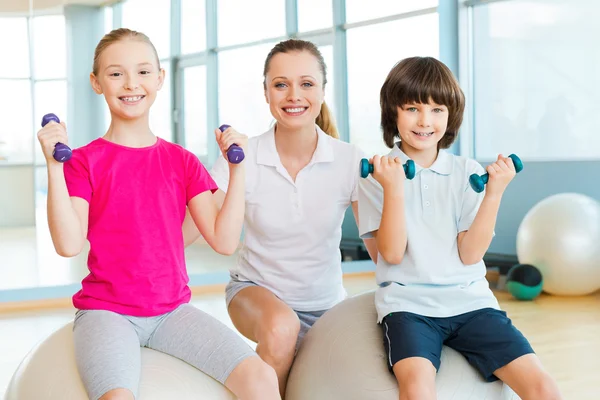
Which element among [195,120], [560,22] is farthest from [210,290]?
[560,22]

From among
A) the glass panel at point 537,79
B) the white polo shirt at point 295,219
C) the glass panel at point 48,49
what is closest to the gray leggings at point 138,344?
the white polo shirt at point 295,219

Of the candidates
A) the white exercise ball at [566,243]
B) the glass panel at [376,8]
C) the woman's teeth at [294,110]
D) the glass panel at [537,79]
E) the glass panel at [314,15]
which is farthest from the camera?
the glass panel at [376,8]

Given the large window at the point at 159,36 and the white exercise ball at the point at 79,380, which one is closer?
the white exercise ball at the point at 79,380

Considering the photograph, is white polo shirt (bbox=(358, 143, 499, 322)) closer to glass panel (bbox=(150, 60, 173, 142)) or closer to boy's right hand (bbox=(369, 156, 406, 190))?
boy's right hand (bbox=(369, 156, 406, 190))

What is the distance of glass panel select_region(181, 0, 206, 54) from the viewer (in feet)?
16.9

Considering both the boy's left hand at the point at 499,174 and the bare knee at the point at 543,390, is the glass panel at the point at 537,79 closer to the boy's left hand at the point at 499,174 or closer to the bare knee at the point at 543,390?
the boy's left hand at the point at 499,174

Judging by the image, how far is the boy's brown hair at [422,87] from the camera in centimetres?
218

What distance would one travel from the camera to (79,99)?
15.6ft

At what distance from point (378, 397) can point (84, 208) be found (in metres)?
0.80

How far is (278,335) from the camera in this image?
217cm

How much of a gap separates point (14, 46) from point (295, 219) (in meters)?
3.07

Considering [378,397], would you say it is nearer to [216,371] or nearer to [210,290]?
[216,371]

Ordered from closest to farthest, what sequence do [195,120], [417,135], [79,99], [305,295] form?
[417,135], [305,295], [79,99], [195,120]

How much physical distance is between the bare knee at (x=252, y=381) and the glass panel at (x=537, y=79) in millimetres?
3985
